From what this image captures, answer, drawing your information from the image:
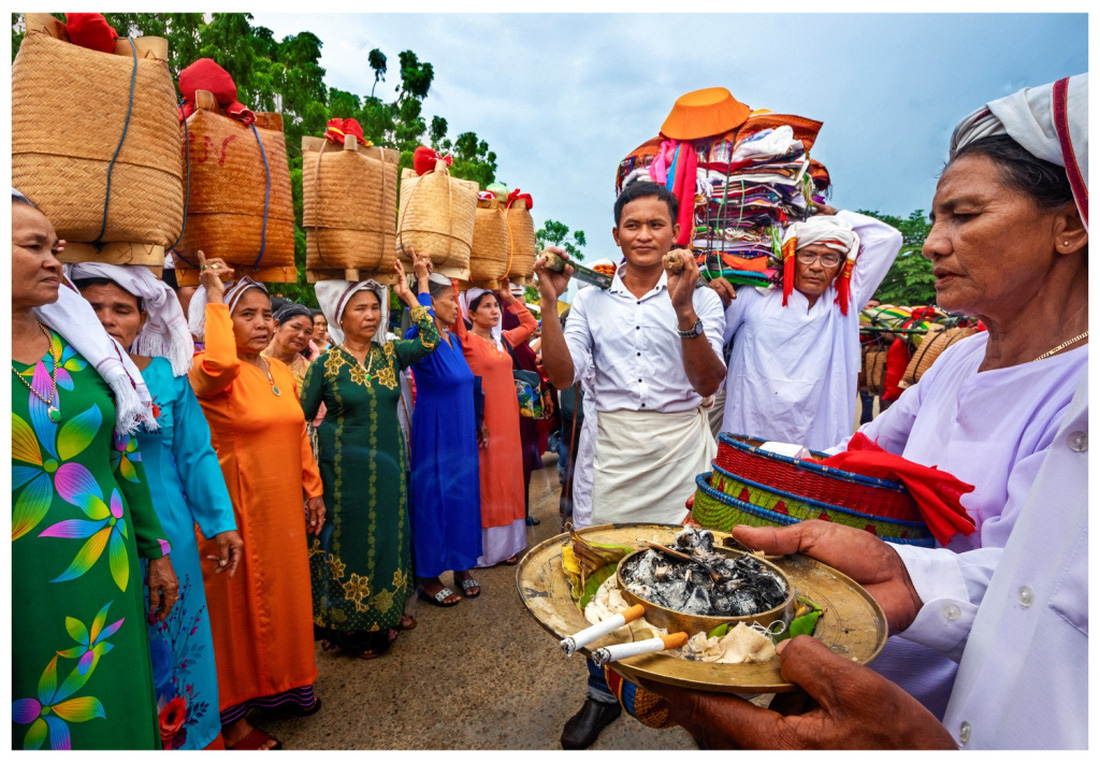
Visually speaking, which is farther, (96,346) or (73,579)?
(96,346)

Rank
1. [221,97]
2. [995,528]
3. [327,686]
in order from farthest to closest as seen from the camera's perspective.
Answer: [327,686], [221,97], [995,528]

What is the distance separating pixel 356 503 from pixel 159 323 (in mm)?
1482

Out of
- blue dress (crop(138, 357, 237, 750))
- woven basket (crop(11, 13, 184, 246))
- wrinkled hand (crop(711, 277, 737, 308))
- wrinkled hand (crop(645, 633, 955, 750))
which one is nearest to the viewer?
wrinkled hand (crop(645, 633, 955, 750))

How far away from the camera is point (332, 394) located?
3303 millimetres

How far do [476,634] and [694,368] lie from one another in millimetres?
2347

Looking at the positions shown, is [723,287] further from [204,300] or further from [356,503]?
[204,300]

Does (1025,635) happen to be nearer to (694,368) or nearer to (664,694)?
(664,694)

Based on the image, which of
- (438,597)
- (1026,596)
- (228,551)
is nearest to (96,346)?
(228,551)

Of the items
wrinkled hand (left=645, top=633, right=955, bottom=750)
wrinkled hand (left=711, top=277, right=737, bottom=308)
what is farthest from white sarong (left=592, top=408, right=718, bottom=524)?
wrinkled hand (left=645, top=633, right=955, bottom=750)

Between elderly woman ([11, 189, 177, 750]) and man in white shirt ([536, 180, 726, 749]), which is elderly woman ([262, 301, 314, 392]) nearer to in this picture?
elderly woman ([11, 189, 177, 750])

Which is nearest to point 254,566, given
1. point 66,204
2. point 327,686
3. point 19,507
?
point 327,686

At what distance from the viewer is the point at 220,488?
2.40 m

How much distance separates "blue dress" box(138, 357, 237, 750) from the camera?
218cm

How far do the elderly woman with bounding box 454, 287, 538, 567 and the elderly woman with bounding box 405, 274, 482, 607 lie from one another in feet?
0.98
